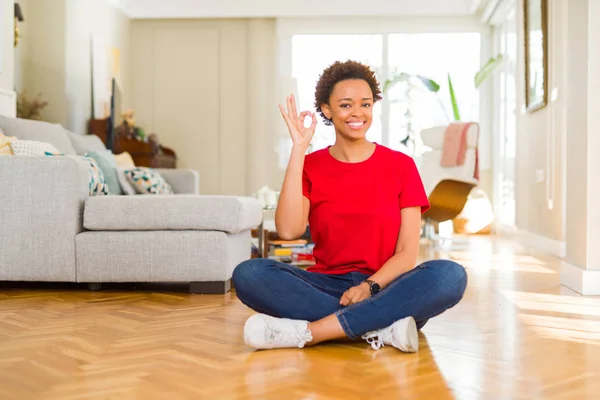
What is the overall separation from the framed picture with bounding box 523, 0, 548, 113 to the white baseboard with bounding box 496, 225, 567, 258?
1.02 metres

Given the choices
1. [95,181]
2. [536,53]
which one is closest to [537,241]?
[536,53]

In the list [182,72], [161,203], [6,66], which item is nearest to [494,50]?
[182,72]

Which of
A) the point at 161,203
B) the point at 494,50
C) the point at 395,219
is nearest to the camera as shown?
the point at 395,219

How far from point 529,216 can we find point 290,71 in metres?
3.54

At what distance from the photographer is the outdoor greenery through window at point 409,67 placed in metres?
8.37

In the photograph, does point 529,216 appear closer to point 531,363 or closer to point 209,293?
point 209,293

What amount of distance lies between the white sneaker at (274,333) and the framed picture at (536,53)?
12.7 feet

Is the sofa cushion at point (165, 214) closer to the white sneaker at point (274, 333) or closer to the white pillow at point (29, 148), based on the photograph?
the white pillow at point (29, 148)

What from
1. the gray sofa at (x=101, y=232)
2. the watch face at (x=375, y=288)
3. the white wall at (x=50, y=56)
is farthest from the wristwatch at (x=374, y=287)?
the white wall at (x=50, y=56)

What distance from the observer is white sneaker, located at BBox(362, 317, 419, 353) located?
1.98 meters

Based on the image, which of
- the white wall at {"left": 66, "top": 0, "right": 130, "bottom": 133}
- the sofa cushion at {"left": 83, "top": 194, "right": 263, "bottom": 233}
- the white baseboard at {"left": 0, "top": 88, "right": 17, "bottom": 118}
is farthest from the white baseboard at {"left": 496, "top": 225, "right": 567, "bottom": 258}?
the white wall at {"left": 66, "top": 0, "right": 130, "bottom": 133}

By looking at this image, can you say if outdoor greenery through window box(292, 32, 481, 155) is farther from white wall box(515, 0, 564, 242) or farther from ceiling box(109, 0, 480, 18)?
white wall box(515, 0, 564, 242)

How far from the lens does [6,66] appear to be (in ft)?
16.2

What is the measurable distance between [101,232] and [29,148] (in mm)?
658
